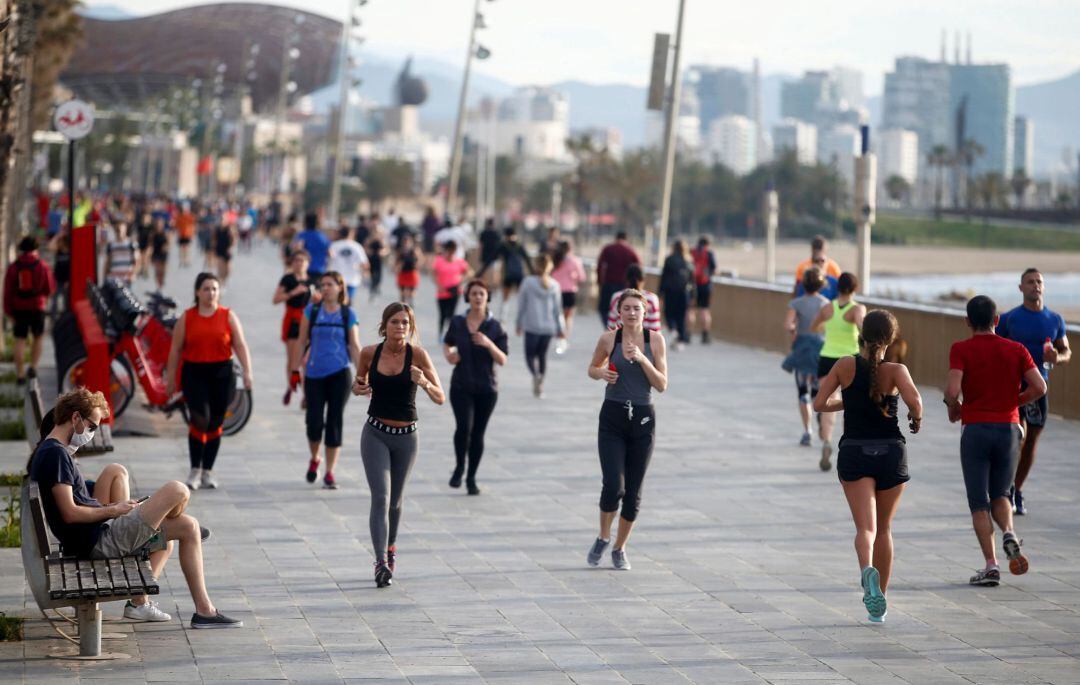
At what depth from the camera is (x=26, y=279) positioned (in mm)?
17297

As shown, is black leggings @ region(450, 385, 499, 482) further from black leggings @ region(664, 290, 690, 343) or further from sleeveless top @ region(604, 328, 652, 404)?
black leggings @ region(664, 290, 690, 343)

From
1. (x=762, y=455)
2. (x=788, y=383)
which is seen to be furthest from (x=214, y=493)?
(x=788, y=383)

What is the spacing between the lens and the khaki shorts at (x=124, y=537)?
753 centimetres

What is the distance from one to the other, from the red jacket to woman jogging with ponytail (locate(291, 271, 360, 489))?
234 inches

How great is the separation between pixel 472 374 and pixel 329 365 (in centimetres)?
101

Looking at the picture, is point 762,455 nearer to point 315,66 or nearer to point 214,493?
point 214,493

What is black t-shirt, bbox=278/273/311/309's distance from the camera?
51.4 ft

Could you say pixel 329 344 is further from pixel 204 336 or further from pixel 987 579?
pixel 987 579

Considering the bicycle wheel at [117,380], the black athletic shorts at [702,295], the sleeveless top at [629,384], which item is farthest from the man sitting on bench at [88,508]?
the black athletic shorts at [702,295]

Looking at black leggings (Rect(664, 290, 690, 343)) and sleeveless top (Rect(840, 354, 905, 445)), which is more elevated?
sleeveless top (Rect(840, 354, 905, 445))

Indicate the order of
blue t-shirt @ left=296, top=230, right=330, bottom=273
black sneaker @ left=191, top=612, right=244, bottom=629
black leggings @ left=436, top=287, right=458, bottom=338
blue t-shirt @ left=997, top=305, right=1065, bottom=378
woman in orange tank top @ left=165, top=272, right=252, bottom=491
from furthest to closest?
black leggings @ left=436, top=287, right=458, bottom=338
blue t-shirt @ left=296, top=230, right=330, bottom=273
woman in orange tank top @ left=165, top=272, right=252, bottom=491
blue t-shirt @ left=997, top=305, right=1065, bottom=378
black sneaker @ left=191, top=612, right=244, bottom=629

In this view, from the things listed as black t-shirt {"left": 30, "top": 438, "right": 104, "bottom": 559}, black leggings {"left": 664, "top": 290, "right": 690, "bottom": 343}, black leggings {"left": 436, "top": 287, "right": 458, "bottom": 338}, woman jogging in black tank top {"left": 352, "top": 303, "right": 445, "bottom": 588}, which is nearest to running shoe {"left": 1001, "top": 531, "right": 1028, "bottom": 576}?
woman jogging in black tank top {"left": 352, "top": 303, "right": 445, "bottom": 588}

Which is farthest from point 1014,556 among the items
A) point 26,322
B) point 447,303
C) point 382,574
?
point 447,303

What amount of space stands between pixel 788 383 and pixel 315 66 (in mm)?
181524
